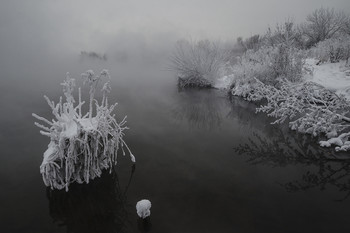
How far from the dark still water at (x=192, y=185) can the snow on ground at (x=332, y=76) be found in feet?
24.7

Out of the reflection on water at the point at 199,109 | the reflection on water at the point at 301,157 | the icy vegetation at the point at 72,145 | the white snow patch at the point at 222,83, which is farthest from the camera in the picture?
the white snow patch at the point at 222,83

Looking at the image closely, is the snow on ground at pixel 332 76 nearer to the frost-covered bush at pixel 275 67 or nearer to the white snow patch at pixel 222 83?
the frost-covered bush at pixel 275 67

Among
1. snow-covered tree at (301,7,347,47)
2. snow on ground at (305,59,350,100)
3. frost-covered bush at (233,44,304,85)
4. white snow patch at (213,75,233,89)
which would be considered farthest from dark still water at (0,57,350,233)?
snow-covered tree at (301,7,347,47)

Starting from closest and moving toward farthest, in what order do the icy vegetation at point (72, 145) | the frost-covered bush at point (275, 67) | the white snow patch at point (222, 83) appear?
1. the icy vegetation at point (72, 145)
2. the frost-covered bush at point (275, 67)
3. the white snow patch at point (222, 83)

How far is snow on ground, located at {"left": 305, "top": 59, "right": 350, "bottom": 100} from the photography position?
14850 millimetres

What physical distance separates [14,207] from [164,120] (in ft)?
24.9

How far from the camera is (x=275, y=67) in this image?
16.5 meters

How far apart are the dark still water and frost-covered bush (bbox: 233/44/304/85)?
722 centimetres

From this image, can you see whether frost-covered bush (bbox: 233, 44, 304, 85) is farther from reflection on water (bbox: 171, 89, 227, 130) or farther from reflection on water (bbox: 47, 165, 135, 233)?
reflection on water (bbox: 47, 165, 135, 233)

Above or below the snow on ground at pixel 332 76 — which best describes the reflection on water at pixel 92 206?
below

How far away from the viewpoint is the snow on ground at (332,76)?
585 inches

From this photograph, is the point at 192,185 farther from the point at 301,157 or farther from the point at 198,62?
the point at 198,62

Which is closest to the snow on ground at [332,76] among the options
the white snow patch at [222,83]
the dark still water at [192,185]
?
the white snow patch at [222,83]

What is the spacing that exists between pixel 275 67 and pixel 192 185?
1373cm
